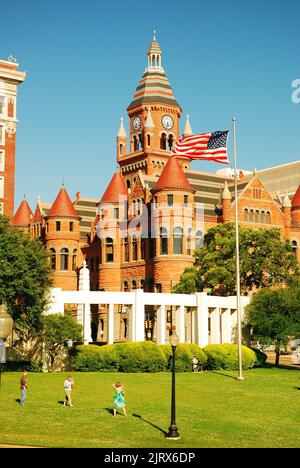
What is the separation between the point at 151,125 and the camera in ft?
324

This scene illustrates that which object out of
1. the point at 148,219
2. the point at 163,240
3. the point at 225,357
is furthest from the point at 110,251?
the point at 225,357

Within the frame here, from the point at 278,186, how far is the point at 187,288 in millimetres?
48587

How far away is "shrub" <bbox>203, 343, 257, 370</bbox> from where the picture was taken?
51250 mm

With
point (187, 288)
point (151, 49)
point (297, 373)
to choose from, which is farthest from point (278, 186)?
point (297, 373)

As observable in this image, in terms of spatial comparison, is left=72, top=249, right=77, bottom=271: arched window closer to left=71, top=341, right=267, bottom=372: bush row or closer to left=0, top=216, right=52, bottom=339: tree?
left=0, top=216, right=52, bottom=339: tree

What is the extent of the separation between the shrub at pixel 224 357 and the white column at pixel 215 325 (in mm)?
5094

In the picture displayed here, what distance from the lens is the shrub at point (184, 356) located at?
160 ft

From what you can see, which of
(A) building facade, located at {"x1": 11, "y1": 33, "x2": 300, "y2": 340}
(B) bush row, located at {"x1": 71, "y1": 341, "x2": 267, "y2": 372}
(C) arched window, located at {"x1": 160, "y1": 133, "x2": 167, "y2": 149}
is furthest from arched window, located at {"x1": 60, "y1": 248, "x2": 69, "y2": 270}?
(B) bush row, located at {"x1": 71, "y1": 341, "x2": 267, "y2": 372}

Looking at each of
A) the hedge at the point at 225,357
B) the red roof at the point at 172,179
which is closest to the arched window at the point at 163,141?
the red roof at the point at 172,179

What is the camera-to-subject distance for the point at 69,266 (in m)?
83.9

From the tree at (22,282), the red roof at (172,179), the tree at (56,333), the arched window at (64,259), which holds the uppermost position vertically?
the red roof at (172,179)

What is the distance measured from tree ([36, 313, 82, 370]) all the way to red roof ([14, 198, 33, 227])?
52.3m

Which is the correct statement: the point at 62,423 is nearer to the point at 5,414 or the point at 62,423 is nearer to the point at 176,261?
the point at 5,414

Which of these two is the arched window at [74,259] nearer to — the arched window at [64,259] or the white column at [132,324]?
the arched window at [64,259]
